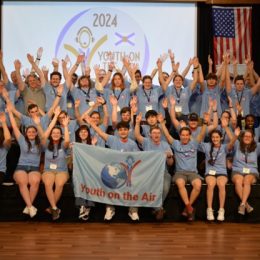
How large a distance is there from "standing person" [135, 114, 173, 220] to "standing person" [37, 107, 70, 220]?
95cm

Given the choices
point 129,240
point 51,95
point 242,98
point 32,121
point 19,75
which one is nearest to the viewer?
point 129,240

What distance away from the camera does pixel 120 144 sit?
26.5ft

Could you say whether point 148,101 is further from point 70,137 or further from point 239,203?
point 239,203

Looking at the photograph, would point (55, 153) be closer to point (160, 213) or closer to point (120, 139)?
point (120, 139)

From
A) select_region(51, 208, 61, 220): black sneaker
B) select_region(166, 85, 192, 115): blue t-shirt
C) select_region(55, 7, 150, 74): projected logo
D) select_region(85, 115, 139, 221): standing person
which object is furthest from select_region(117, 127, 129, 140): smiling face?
select_region(55, 7, 150, 74): projected logo

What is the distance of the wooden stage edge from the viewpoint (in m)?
6.29

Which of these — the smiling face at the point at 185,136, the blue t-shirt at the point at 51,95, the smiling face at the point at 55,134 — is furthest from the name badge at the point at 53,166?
the smiling face at the point at 185,136

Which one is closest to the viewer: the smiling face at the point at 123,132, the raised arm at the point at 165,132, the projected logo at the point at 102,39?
the smiling face at the point at 123,132

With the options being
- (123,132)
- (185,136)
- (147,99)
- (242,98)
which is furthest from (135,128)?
(242,98)

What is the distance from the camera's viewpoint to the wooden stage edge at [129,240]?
629 centimetres

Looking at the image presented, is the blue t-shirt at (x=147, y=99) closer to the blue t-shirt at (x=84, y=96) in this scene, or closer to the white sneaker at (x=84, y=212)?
→ the blue t-shirt at (x=84, y=96)

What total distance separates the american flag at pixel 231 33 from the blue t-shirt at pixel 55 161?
168 inches

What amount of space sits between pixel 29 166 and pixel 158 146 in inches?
65.9

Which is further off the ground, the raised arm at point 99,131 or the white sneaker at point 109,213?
the raised arm at point 99,131
